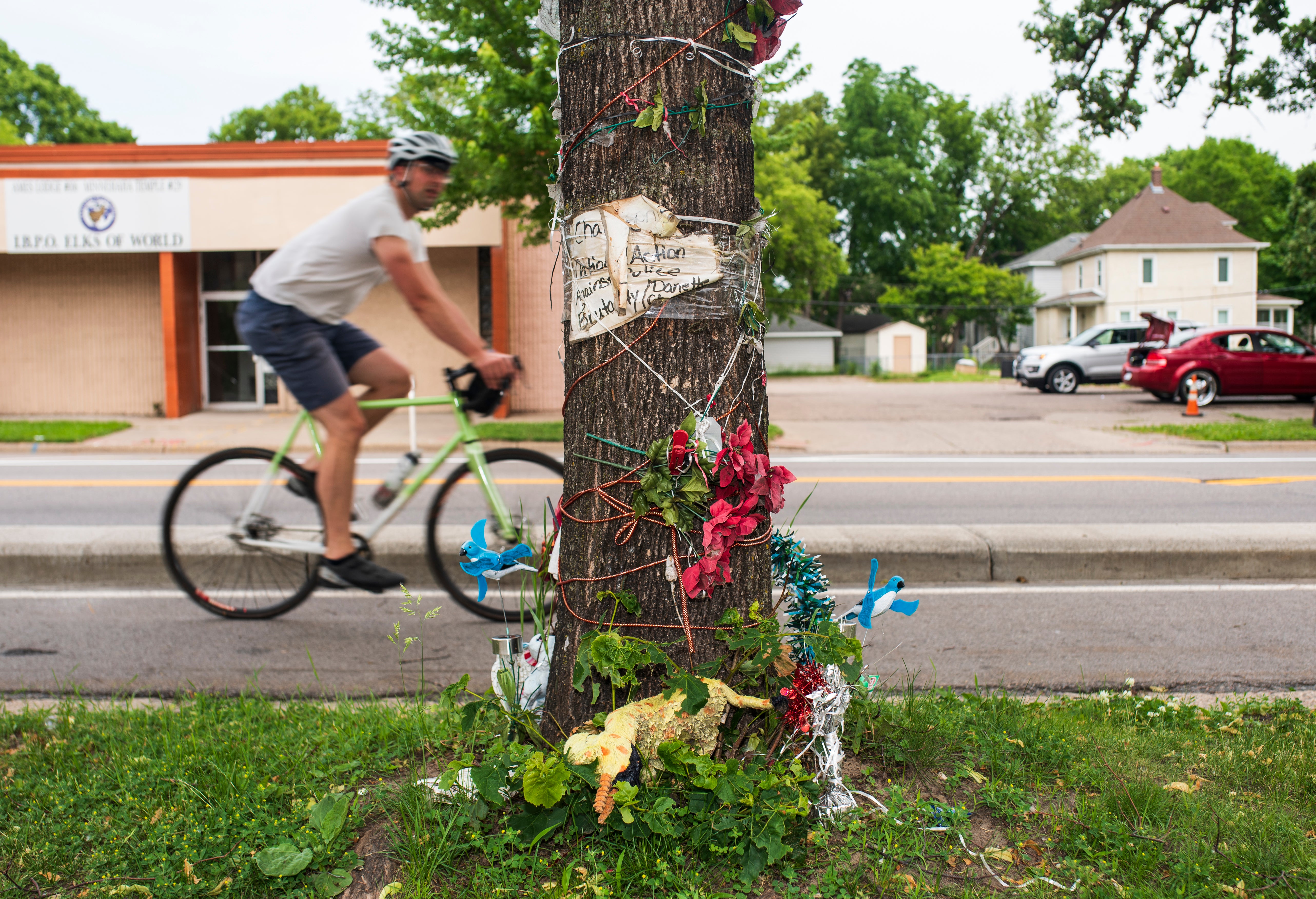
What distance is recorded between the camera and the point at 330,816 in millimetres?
2268

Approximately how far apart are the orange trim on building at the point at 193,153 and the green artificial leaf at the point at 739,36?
58.4 feet

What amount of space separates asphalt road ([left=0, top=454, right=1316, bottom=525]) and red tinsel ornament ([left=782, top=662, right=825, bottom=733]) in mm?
2972

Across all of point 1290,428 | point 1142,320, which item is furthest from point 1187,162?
point 1290,428

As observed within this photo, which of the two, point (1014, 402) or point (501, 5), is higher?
point (501, 5)

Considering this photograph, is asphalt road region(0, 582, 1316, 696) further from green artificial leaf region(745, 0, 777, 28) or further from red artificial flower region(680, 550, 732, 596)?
green artificial leaf region(745, 0, 777, 28)

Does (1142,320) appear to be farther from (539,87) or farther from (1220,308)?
(539,87)

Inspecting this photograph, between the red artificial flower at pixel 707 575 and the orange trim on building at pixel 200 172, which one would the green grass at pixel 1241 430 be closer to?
the red artificial flower at pixel 707 575

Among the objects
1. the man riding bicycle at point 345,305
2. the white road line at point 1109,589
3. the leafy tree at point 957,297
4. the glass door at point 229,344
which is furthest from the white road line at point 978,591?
the leafy tree at point 957,297

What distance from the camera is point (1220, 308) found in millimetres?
49688

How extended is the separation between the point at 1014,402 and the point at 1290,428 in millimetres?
7198

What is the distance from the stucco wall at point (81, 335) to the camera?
2005cm

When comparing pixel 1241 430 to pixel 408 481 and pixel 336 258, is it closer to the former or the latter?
pixel 408 481

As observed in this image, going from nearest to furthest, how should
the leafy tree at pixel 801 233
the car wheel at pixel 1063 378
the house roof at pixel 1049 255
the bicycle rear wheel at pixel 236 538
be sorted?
the bicycle rear wheel at pixel 236 538, the car wheel at pixel 1063 378, the leafy tree at pixel 801 233, the house roof at pixel 1049 255

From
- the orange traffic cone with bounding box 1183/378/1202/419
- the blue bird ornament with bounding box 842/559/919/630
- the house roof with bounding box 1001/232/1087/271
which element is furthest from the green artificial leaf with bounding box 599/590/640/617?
the house roof with bounding box 1001/232/1087/271
